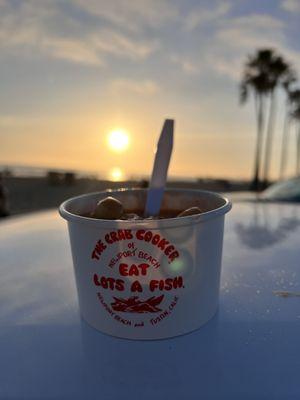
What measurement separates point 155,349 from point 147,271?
0.22m

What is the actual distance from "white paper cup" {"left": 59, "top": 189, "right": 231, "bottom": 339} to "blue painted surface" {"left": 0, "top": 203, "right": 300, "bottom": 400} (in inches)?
2.1

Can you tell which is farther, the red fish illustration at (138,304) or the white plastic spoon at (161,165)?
the white plastic spoon at (161,165)

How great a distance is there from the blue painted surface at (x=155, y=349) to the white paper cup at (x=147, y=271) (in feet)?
0.17

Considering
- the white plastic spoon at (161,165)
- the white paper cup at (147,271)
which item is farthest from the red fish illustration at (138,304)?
the white plastic spoon at (161,165)

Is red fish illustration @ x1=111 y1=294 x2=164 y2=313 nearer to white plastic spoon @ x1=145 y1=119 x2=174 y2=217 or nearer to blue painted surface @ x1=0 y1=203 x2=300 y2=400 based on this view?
blue painted surface @ x1=0 y1=203 x2=300 y2=400

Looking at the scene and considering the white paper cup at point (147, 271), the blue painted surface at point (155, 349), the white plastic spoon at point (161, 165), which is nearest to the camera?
the blue painted surface at point (155, 349)

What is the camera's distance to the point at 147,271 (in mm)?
949

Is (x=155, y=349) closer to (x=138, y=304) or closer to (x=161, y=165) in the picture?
(x=138, y=304)

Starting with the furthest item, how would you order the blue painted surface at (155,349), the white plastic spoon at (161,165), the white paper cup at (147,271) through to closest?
the white plastic spoon at (161,165), the white paper cup at (147,271), the blue painted surface at (155,349)

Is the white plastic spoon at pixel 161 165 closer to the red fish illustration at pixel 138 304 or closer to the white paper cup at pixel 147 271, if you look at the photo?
the white paper cup at pixel 147 271

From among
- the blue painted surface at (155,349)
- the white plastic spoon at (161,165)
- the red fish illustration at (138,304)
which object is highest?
the white plastic spoon at (161,165)

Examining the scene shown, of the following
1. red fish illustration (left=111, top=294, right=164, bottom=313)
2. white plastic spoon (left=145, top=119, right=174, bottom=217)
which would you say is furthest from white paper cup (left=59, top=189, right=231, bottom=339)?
white plastic spoon (left=145, top=119, right=174, bottom=217)

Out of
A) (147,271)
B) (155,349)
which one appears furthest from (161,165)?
(155,349)

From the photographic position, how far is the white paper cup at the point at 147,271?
93 centimetres
